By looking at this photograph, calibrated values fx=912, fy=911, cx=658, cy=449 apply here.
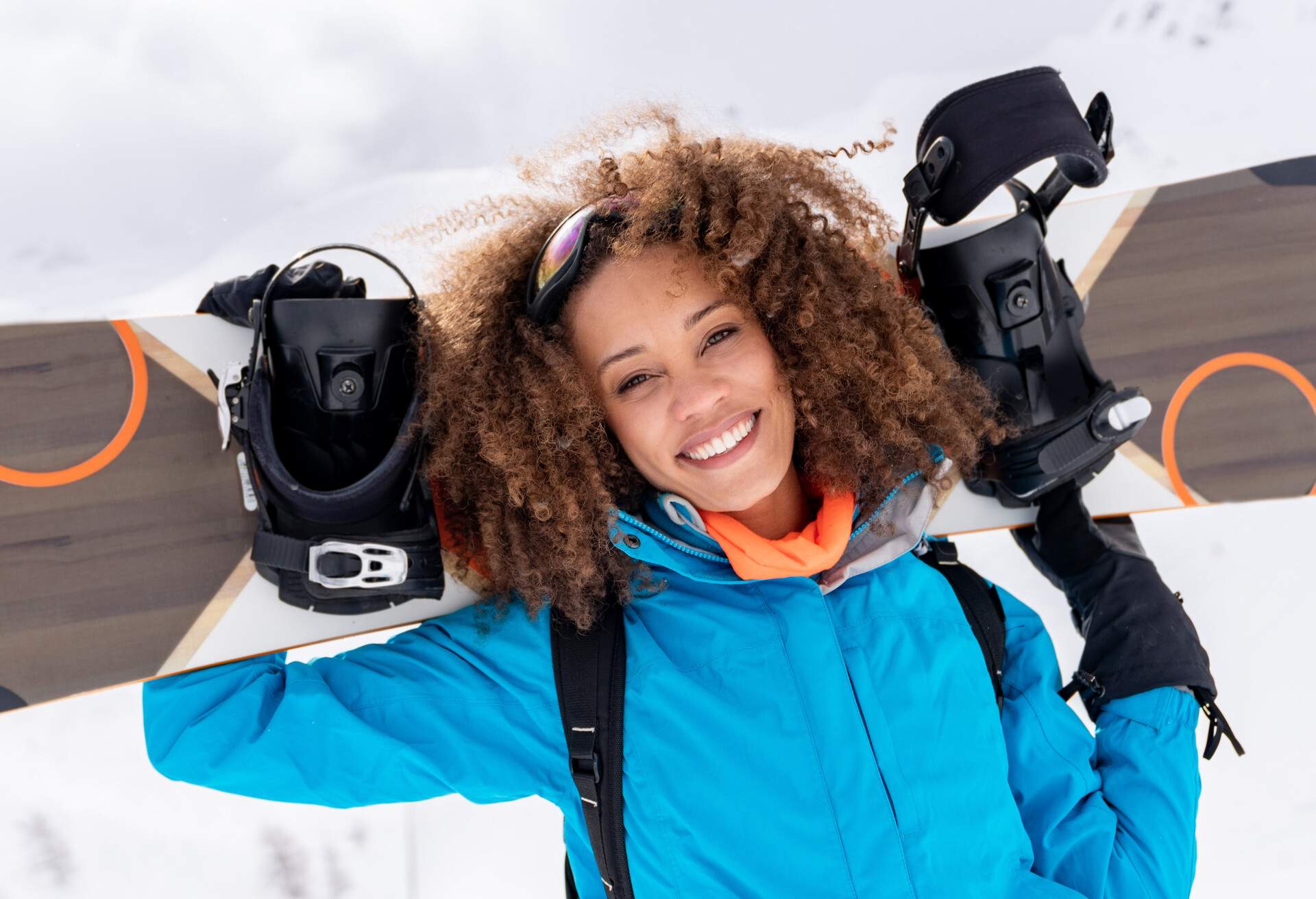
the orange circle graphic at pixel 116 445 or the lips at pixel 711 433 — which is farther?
the orange circle graphic at pixel 116 445

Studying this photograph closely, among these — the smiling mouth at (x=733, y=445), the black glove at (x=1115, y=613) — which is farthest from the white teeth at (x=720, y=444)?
the black glove at (x=1115, y=613)

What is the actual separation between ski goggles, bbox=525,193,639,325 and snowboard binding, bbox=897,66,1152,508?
60cm

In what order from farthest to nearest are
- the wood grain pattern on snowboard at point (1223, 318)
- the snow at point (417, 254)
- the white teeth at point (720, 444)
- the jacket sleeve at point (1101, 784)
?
the snow at point (417, 254) < the wood grain pattern on snowboard at point (1223, 318) < the jacket sleeve at point (1101, 784) < the white teeth at point (720, 444)

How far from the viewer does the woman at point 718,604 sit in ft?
5.05

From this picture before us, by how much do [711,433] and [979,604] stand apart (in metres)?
0.66

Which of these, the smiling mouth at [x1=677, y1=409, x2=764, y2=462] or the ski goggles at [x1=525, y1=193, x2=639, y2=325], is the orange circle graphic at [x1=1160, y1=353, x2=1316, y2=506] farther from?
the ski goggles at [x1=525, y1=193, x2=639, y2=325]

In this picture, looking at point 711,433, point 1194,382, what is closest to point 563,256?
point 711,433

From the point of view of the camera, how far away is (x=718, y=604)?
1.67 metres

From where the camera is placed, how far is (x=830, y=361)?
1.73 m

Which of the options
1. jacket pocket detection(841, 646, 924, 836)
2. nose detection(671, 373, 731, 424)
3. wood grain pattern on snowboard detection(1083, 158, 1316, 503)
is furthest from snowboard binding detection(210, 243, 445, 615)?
wood grain pattern on snowboard detection(1083, 158, 1316, 503)

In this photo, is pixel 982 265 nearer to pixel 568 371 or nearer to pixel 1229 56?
pixel 568 371

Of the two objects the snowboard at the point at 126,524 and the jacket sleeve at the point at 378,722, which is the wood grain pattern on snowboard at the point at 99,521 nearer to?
the snowboard at the point at 126,524

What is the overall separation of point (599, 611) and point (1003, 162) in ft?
3.59

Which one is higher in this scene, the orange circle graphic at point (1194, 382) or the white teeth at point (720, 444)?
the white teeth at point (720, 444)
